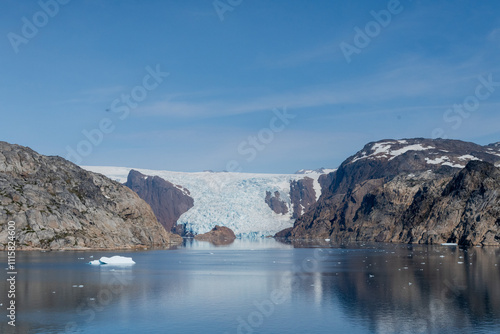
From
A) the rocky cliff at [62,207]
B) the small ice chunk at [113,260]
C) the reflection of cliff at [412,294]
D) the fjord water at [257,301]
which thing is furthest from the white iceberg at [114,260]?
the rocky cliff at [62,207]

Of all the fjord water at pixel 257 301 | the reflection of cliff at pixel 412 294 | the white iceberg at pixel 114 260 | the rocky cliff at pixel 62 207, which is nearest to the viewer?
the fjord water at pixel 257 301

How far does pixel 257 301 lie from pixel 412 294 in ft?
45.2

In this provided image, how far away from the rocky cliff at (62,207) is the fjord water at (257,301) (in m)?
47.9

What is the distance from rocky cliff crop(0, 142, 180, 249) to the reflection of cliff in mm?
65480

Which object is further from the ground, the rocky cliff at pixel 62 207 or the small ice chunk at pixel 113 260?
the rocky cliff at pixel 62 207

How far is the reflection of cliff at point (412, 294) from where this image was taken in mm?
38469

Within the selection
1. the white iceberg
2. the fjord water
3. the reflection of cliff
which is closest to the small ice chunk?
the white iceberg

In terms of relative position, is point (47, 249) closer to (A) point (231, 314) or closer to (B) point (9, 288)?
(B) point (9, 288)

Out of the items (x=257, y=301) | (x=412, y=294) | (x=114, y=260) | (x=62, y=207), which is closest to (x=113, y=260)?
(x=114, y=260)

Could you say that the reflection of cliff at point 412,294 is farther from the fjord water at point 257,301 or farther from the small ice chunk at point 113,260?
the small ice chunk at point 113,260

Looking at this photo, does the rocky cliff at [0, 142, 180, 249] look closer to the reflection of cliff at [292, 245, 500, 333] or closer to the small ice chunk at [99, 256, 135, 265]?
the small ice chunk at [99, 256, 135, 265]

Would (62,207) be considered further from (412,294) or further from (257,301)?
(412,294)

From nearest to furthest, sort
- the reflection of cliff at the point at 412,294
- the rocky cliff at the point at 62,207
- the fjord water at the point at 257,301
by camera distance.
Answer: the fjord water at the point at 257,301 → the reflection of cliff at the point at 412,294 → the rocky cliff at the point at 62,207

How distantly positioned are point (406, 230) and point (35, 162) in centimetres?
12182
